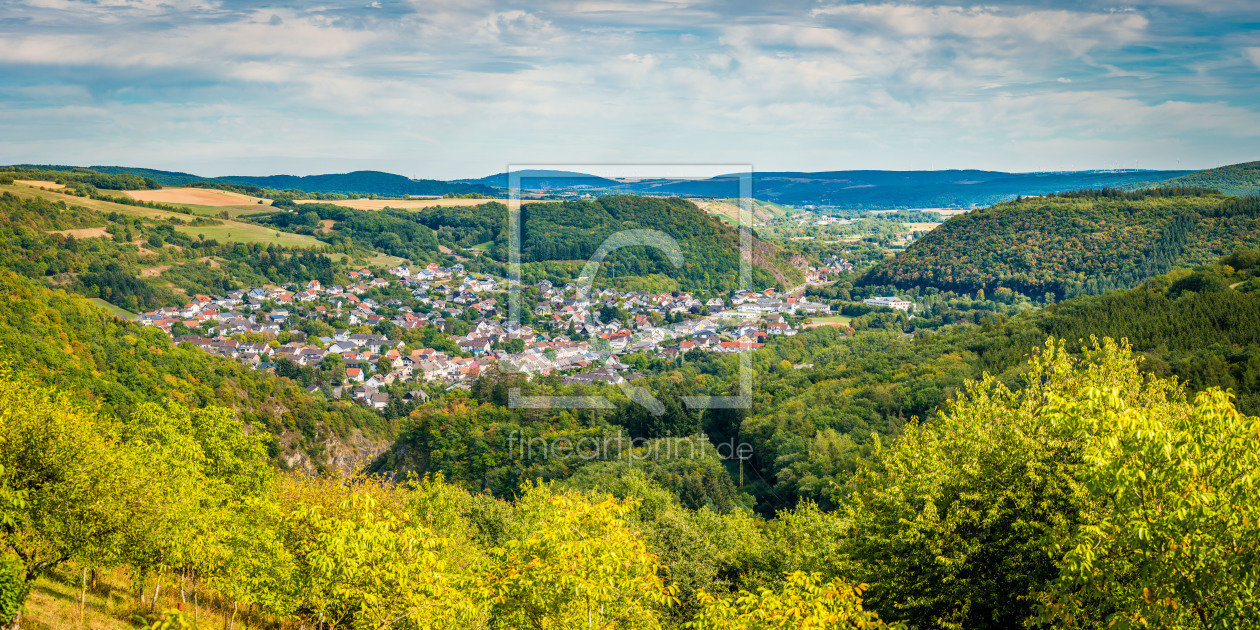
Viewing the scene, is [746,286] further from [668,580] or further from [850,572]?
[850,572]

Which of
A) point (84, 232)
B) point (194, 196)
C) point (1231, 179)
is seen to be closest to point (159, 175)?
point (194, 196)

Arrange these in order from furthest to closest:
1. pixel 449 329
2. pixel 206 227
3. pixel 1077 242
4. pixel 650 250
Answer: pixel 206 227 → pixel 650 250 → pixel 1077 242 → pixel 449 329

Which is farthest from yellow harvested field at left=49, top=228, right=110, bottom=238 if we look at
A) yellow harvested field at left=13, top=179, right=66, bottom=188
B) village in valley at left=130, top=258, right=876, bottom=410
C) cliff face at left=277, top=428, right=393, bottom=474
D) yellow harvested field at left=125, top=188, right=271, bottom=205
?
cliff face at left=277, top=428, right=393, bottom=474

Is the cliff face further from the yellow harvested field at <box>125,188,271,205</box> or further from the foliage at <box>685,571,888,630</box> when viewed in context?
the yellow harvested field at <box>125,188,271,205</box>

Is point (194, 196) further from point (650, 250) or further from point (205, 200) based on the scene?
point (650, 250)

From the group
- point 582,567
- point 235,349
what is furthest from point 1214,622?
point 235,349
